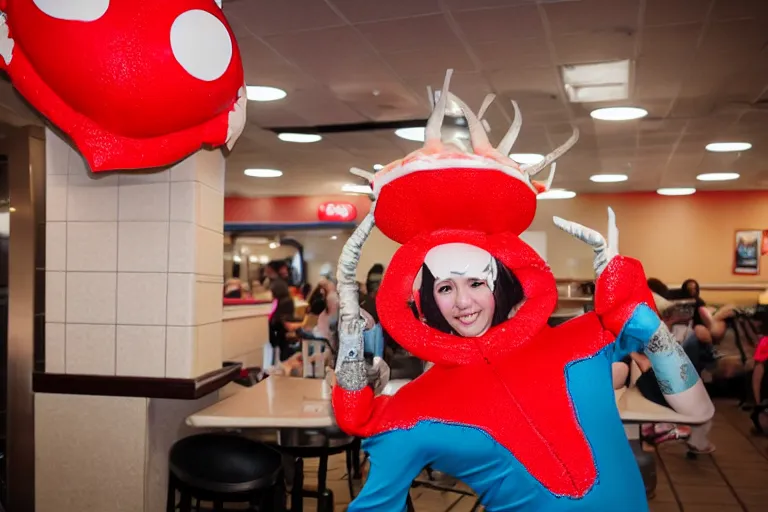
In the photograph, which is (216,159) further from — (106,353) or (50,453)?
(50,453)

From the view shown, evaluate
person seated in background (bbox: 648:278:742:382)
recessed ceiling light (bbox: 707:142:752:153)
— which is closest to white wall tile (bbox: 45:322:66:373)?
person seated in background (bbox: 648:278:742:382)

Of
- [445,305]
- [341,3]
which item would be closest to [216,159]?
[341,3]

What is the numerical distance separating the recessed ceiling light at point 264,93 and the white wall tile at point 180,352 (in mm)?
2101

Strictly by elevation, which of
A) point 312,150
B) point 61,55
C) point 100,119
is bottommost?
point 100,119

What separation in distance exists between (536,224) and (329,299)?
657 centimetres

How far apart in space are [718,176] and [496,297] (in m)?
8.09

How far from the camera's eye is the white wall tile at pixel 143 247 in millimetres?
3195

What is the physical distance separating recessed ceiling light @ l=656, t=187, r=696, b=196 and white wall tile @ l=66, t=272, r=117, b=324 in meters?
8.73

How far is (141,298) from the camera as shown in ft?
10.6

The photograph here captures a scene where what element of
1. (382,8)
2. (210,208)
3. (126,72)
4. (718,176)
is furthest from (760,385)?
(126,72)

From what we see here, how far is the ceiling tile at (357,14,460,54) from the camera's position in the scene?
3545 millimetres

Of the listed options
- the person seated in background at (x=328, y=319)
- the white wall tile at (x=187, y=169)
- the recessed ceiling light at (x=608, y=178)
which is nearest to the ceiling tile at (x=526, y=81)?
the person seated in background at (x=328, y=319)

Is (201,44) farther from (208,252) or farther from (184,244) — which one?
(208,252)

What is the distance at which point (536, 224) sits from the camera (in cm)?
1137
